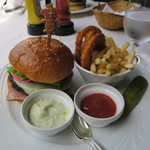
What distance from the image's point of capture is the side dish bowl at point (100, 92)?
1.17 meters

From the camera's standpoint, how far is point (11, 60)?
156cm

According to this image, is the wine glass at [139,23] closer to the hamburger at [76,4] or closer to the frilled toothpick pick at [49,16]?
the frilled toothpick pick at [49,16]

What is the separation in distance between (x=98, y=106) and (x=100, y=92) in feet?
0.60

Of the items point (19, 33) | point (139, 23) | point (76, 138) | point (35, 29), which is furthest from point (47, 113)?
point (19, 33)

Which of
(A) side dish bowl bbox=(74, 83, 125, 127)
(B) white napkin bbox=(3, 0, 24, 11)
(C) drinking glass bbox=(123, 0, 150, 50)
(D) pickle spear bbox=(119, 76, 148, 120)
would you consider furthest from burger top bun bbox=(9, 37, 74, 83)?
(B) white napkin bbox=(3, 0, 24, 11)

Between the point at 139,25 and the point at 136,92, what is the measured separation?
0.66m

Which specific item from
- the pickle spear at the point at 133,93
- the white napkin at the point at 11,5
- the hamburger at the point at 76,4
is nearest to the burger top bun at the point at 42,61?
the pickle spear at the point at 133,93

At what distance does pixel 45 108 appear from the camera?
4.06ft

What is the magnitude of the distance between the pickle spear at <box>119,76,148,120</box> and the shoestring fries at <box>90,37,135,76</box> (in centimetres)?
17

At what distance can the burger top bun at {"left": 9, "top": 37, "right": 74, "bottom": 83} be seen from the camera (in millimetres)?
1431

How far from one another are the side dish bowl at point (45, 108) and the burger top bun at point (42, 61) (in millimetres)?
126

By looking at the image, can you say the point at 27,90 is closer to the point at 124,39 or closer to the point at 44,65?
the point at 44,65

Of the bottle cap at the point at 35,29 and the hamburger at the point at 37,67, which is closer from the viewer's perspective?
the hamburger at the point at 37,67

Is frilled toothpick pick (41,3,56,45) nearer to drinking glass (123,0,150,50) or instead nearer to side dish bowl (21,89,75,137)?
side dish bowl (21,89,75,137)
